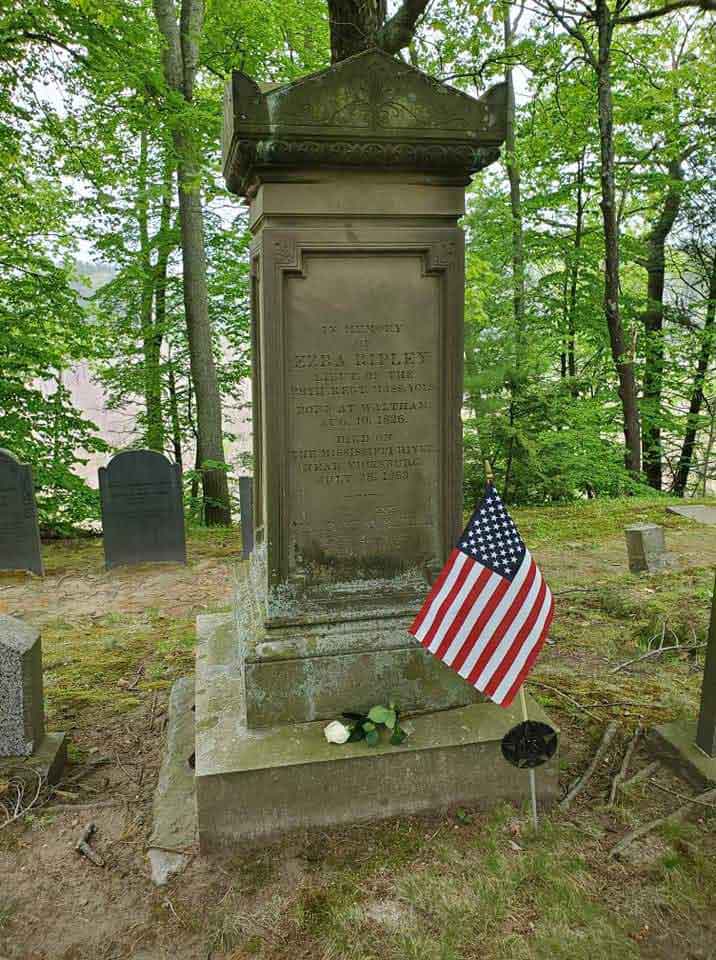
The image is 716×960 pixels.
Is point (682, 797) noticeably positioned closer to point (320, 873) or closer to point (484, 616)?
point (484, 616)

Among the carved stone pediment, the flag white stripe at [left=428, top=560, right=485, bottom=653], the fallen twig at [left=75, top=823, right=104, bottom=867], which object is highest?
the carved stone pediment

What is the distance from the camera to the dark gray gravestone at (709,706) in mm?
3291

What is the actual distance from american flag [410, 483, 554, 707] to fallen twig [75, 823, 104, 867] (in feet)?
5.70

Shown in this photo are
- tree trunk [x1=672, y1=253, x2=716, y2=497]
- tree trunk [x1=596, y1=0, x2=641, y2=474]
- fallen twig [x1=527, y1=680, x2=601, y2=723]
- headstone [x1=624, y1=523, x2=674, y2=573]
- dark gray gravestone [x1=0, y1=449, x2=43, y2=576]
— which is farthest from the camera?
tree trunk [x1=672, y1=253, x2=716, y2=497]

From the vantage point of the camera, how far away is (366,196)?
3.11 m

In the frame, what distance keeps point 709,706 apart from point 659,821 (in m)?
0.66

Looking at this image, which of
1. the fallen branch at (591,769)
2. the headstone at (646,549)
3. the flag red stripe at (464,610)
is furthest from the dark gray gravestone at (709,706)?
the headstone at (646,549)

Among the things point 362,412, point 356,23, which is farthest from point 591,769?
point 356,23

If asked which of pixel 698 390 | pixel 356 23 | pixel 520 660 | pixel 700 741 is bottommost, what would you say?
pixel 700 741

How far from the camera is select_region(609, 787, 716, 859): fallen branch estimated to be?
113 inches

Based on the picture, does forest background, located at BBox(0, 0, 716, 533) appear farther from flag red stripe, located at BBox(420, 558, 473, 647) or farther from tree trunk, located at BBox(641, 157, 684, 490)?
flag red stripe, located at BBox(420, 558, 473, 647)

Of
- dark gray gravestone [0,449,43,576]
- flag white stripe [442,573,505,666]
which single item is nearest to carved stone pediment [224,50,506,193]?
flag white stripe [442,573,505,666]

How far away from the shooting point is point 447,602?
9.40ft

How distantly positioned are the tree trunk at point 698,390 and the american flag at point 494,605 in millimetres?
13862
